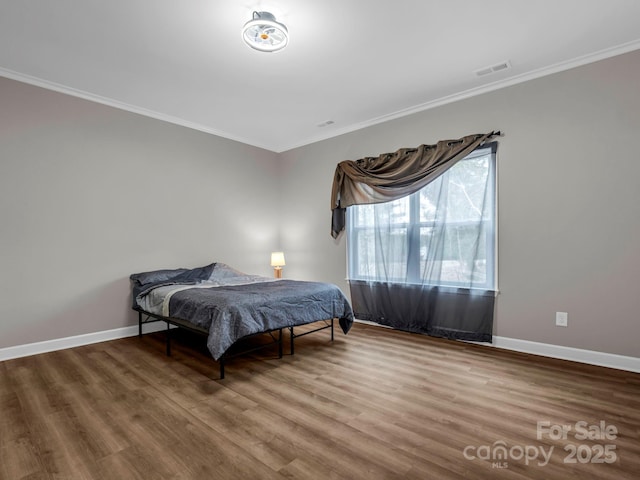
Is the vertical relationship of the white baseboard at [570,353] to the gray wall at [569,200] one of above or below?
below

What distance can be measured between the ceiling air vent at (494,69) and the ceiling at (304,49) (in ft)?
0.14

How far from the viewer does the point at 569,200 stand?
3.00 m

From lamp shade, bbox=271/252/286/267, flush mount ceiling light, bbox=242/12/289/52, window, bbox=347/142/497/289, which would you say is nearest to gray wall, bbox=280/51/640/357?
window, bbox=347/142/497/289

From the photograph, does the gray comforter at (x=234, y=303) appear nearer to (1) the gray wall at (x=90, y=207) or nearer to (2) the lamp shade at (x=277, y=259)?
(1) the gray wall at (x=90, y=207)

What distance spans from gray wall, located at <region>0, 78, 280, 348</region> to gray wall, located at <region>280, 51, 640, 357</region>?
11.1ft

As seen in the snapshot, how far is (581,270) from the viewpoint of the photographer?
9.65ft

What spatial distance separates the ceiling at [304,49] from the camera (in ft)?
7.55

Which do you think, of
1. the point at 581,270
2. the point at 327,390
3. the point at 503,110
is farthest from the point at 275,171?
the point at 581,270

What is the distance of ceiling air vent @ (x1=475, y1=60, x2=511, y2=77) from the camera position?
3.03 metres

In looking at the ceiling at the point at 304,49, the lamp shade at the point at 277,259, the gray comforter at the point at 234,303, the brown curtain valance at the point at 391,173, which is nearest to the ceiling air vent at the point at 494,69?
the ceiling at the point at 304,49

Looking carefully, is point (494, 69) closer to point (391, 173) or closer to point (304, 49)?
point (391, 173)

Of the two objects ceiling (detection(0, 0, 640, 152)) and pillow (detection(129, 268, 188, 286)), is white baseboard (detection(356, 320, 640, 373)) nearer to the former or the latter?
ceiling (detection(0, 0, 640, 152))

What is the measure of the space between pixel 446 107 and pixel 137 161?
3.77 m

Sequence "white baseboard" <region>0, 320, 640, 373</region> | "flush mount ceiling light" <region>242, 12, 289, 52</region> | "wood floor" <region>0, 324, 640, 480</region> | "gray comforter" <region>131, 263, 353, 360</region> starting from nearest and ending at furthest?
"wood floor" <region>0, 324, 640, 480</region>
"flush mount ceiling light" <region>242, 12, 289, 52</region>
"gray comforter" <region>131, 263, 353, 360</region>
"white baseboard" <region>0, 320, 640, 373</region>
